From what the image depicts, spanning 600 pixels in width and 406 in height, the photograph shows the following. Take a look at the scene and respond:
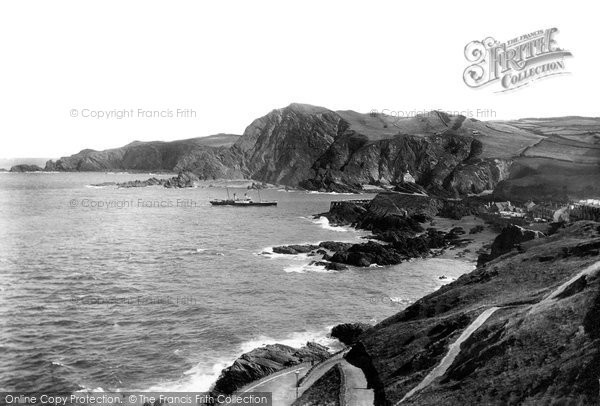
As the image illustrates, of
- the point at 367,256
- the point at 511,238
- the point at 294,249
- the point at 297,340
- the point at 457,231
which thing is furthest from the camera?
the point at 457,231

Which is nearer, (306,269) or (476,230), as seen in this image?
(306,269)

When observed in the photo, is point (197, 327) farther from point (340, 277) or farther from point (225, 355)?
point (340, 277)

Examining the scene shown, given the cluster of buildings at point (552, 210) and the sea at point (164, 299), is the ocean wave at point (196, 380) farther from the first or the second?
the cluster of buildings at point (552, 210)

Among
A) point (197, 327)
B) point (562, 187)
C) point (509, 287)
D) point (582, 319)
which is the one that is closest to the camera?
point (582, 319)

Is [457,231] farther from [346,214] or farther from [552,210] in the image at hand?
[346,214]

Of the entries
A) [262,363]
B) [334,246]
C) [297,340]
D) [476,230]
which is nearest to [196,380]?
[262,363]

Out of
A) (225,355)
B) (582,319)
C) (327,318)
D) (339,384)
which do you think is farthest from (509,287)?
(225,355)

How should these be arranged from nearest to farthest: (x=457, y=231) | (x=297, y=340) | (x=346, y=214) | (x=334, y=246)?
1. (x=297, y=340)
2. (x=334, y=246)
3. (x=457, y=231)
4. (x=346, y=214)

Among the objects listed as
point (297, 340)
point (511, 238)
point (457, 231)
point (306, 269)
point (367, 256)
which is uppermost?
point (511, 238)
